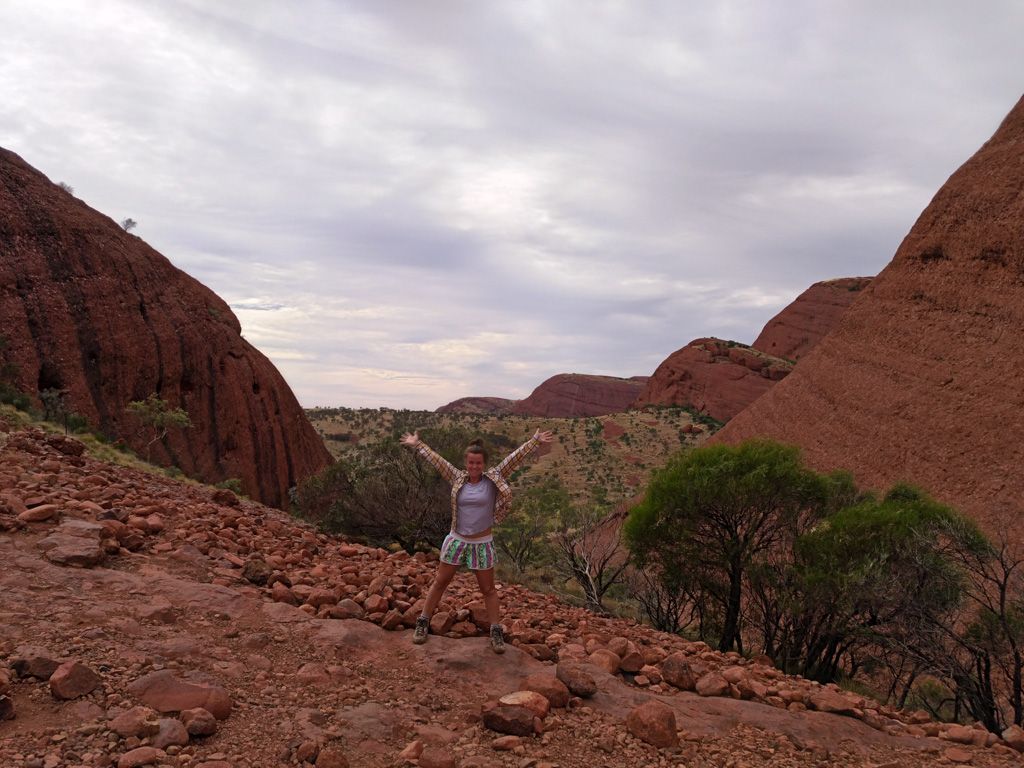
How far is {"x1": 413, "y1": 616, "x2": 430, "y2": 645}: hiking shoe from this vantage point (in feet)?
15.7

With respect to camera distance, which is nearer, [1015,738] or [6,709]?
[6,709]

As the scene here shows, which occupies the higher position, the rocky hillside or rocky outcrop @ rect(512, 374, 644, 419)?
rocky outcrop @ rect(512, 374, 644, 419)

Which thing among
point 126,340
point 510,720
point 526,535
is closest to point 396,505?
point 526,535

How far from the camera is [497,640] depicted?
485 centimetres

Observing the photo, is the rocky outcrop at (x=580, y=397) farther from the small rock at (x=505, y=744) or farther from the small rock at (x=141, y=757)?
the small rock at (x=141, y=757)

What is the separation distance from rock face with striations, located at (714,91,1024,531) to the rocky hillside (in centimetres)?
1578

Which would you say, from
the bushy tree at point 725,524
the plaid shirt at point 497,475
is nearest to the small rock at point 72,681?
the plaid shirt at point 497,475

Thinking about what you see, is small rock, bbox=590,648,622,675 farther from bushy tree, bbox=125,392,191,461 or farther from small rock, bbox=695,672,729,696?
bushy tree, bbox=125,392,191,461

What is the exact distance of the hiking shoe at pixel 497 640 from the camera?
479cm

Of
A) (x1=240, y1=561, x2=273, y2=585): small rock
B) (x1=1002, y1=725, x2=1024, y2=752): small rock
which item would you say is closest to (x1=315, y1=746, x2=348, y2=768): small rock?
(x1=240, y1=561, x2=273, y2=585): small rock

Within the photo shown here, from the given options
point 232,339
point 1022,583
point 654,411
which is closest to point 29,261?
point 232,339

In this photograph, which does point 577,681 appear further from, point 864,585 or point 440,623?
point 864,585

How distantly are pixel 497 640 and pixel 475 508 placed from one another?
1.08 meters

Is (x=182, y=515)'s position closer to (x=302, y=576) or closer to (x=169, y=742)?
(x=302, y=576)
